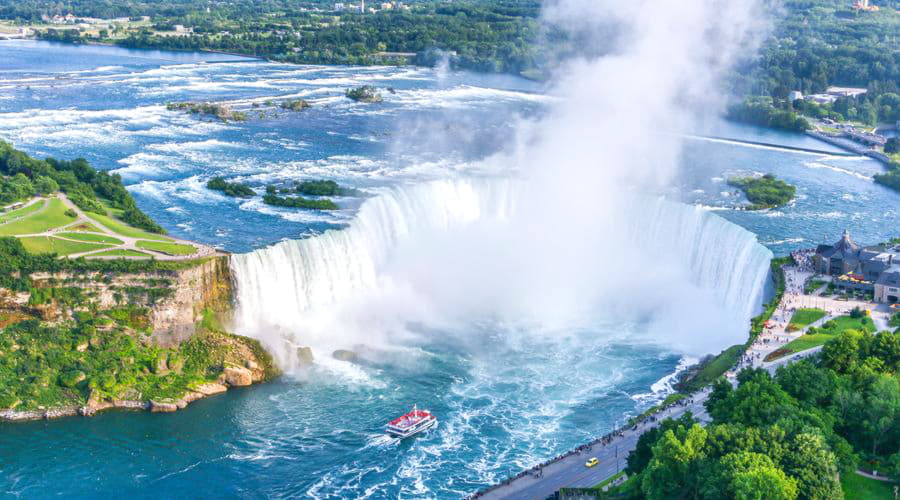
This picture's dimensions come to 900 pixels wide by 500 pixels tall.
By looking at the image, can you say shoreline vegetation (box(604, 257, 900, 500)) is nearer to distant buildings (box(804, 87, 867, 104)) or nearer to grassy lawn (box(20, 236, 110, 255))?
grassy lawn (box(20, 236, 110, 255))

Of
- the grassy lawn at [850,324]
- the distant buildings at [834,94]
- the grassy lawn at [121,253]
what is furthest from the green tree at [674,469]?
the distant buildings at [834,94]

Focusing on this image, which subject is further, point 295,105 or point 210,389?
point 295,105

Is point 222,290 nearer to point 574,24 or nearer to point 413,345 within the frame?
point 413,345

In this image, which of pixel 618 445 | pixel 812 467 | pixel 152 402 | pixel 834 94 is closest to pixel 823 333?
pixel 618 445

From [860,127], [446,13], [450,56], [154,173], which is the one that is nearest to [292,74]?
[450,56]

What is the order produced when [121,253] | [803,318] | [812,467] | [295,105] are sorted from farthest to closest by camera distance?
[295,105], [121,253], [803,318], [812,467]

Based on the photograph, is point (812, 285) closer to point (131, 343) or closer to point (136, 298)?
point (136, 298)
